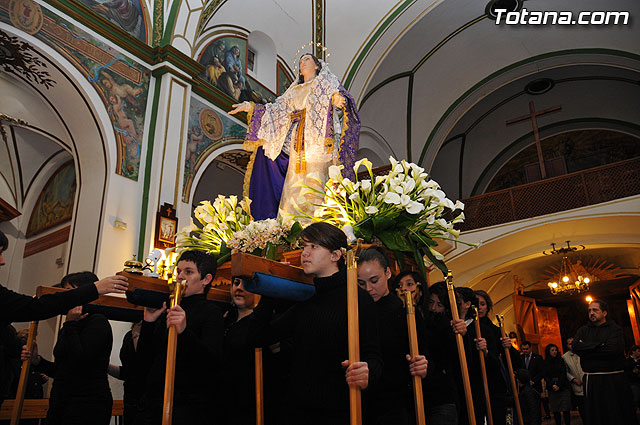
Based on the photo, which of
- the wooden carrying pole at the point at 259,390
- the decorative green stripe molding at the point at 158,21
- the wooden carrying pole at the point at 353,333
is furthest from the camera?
the decorative green stripe molding at the point at 158,21

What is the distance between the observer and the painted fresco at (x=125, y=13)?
6730 mm

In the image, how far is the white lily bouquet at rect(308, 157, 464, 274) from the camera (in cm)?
324

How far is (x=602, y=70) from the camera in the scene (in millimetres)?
13094

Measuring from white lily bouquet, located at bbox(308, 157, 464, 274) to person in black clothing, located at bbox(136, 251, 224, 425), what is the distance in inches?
40.7

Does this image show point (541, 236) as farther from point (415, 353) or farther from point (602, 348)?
point (415, 353)

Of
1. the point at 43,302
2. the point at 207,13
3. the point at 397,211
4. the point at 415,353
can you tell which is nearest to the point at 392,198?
the point at 397,211

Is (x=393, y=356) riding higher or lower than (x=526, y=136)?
lower

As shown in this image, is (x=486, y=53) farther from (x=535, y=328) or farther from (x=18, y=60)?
(x=18, y=60)

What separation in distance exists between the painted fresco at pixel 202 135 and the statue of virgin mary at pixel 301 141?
2504 millimetres

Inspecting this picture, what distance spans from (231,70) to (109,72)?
2.33 metres

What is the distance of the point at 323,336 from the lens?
204cm

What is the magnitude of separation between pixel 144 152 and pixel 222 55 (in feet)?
8.12

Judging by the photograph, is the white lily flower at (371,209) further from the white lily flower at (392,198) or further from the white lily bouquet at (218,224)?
the white lily bouquet at (218,224)

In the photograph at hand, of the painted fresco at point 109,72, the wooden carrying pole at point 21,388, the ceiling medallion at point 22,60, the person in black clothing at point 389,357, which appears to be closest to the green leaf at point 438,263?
the person in black clothing at point 389,357
